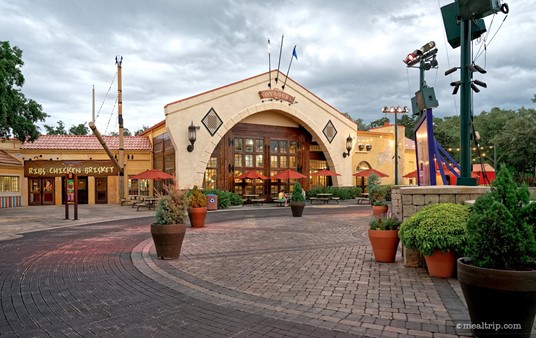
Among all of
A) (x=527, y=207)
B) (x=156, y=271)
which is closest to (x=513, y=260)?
(x=527, y=207)

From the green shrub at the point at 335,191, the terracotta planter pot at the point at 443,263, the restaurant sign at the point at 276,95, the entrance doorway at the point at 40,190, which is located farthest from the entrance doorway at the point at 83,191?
the terracotta planter pot at the point at 443,263

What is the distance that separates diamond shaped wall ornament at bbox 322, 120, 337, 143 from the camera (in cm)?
2822

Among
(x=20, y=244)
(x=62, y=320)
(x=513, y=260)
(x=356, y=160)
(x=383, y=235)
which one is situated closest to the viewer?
(x=513, y=260)

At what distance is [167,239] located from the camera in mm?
7809

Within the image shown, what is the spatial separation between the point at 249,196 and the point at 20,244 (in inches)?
640

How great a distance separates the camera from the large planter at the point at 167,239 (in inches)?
307

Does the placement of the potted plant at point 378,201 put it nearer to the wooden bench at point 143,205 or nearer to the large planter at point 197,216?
the large planter at point 197,216

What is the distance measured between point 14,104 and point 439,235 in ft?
65.1

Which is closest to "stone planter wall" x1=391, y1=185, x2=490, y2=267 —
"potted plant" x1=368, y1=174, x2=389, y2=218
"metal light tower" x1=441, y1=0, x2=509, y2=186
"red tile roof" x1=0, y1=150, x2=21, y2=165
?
"metal light tower" x1=441, y1=0, x2=509, y2=186

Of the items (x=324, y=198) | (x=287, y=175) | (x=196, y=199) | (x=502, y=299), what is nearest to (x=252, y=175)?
(x=287, y=175)

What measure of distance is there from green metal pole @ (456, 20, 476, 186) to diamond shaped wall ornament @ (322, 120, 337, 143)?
2061 centimetres

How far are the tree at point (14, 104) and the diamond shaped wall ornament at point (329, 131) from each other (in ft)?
59.6

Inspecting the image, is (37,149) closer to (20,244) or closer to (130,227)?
(130,227)

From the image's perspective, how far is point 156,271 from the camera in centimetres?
691
